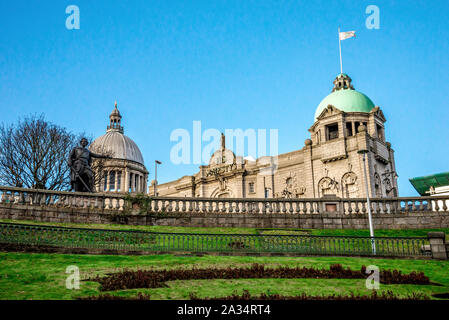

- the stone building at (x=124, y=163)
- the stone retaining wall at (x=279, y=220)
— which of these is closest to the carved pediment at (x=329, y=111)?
the stone retaining wall at (x=279, y=220)

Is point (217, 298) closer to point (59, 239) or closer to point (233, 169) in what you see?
point (59, 239)

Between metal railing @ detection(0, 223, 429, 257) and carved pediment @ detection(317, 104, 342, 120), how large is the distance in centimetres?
3651

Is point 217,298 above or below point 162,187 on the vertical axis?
below

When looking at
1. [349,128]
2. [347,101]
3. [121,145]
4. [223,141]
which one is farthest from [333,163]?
[121,145]

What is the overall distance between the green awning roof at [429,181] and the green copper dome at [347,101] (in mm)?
11788

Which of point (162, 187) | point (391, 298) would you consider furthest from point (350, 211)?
point (162, 187)

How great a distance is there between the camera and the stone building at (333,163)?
5122cm

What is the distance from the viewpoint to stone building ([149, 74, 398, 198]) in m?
51.2

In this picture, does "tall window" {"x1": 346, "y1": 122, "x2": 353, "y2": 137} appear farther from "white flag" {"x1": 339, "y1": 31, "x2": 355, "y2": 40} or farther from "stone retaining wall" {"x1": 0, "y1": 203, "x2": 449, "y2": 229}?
"stone retaining wall" {"x1": 0, "y1": 203, "x2": 449, "y2": 229}

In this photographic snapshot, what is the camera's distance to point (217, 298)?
1137 cm

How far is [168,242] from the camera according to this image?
19141 millimetres

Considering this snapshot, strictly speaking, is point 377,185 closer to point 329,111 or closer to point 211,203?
point 329,111

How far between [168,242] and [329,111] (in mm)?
41474
